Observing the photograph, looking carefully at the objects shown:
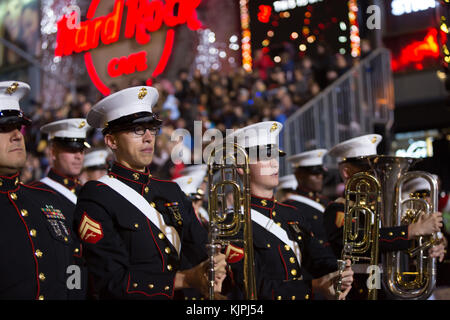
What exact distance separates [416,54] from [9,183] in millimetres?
14602

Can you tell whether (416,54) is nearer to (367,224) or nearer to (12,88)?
(367,224)

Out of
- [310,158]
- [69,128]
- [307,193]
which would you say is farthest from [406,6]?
[69,128]

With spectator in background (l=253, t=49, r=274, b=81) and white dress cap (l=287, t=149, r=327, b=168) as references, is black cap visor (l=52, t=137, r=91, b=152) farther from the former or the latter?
spectator in background (l=253, t=49, r=274, b=81)

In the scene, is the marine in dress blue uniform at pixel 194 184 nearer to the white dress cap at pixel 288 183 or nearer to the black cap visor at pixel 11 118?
the white dress cap at pixel 288 183

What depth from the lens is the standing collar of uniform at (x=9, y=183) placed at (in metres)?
3.23

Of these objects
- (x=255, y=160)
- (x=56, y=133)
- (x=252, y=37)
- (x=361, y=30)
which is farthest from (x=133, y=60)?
(x=252, y=37)

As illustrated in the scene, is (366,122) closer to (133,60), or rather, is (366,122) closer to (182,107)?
(182,107)

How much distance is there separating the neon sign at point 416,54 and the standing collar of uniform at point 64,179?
12.5m

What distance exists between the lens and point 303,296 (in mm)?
3646

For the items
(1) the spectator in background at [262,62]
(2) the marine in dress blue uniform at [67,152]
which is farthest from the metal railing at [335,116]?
(2) the marine in dress blue uniform at [67,152]

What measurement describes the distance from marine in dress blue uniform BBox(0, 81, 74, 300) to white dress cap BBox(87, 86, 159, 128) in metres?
0.43

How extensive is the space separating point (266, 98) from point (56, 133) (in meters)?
6.72

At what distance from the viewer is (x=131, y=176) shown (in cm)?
337

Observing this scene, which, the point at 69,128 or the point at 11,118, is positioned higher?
the point at 69,128
